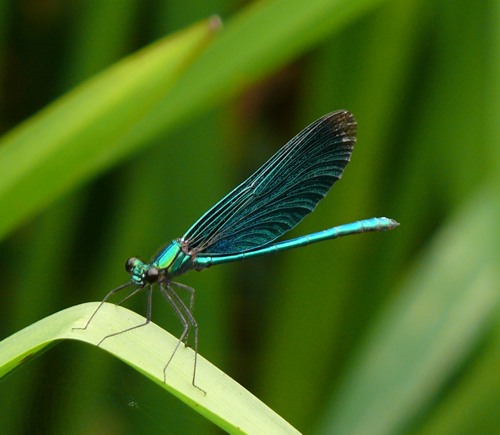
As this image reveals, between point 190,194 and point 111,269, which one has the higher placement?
point 190,194

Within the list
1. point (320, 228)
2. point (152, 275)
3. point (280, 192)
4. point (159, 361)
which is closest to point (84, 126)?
point (159, 361)

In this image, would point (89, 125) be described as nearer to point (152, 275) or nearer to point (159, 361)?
point (159, 361)

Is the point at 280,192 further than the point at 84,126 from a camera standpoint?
Yes

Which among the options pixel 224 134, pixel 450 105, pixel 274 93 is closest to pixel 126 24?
pixel 224 134

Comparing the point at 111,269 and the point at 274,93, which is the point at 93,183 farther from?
the point at 274,93

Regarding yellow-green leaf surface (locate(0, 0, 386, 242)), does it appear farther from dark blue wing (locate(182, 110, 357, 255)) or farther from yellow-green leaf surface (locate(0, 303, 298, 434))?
dark blue wing (locate(182, 110, 357, 255))

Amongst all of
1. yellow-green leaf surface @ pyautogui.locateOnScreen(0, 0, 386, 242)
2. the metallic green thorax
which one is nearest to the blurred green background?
the metallic green thorax

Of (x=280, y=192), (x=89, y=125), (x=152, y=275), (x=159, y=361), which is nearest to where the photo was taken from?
(x=159, y=361)
